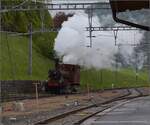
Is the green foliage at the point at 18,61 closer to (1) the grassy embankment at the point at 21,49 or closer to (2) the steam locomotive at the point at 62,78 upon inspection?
(1) the grassy embankment at the point at 21,49

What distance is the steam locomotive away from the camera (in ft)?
179

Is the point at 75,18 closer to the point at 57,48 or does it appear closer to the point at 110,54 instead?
the point at 57,48

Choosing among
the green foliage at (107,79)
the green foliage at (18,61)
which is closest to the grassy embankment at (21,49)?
the green foliage at (18,61)

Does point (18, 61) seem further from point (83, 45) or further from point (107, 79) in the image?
point (107, 79)

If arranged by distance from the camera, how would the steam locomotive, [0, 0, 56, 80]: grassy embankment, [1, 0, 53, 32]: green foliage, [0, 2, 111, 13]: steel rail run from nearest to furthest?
1. [0, 2, 111, 13]: steel rail
2. the steam locomotive
3. [0, 0, 56, 80]: grassy embankment
4. [1, 0, 53, 32]: green foliage

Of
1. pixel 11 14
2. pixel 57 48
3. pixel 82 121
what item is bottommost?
pixel 82 121

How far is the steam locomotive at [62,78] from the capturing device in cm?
5441

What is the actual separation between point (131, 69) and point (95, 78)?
28652mm

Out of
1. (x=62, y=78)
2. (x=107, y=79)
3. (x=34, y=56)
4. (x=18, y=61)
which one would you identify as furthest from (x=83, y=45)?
(x=107, y=79)

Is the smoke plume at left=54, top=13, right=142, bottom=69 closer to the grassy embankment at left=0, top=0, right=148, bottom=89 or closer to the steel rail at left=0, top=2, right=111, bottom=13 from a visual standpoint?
the grassy embankment at left=0, top=0, right=148, bottom=89

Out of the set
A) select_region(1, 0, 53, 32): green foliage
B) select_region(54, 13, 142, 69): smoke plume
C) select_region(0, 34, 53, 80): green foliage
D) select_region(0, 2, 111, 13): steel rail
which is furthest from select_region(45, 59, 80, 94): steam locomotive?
select_region(1, 0, 53, 32): green foliage

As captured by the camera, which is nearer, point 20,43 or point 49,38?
point 20,43

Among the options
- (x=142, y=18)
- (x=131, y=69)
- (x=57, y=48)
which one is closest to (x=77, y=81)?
(x=57, y=48)

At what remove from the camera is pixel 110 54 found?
89.2 m
